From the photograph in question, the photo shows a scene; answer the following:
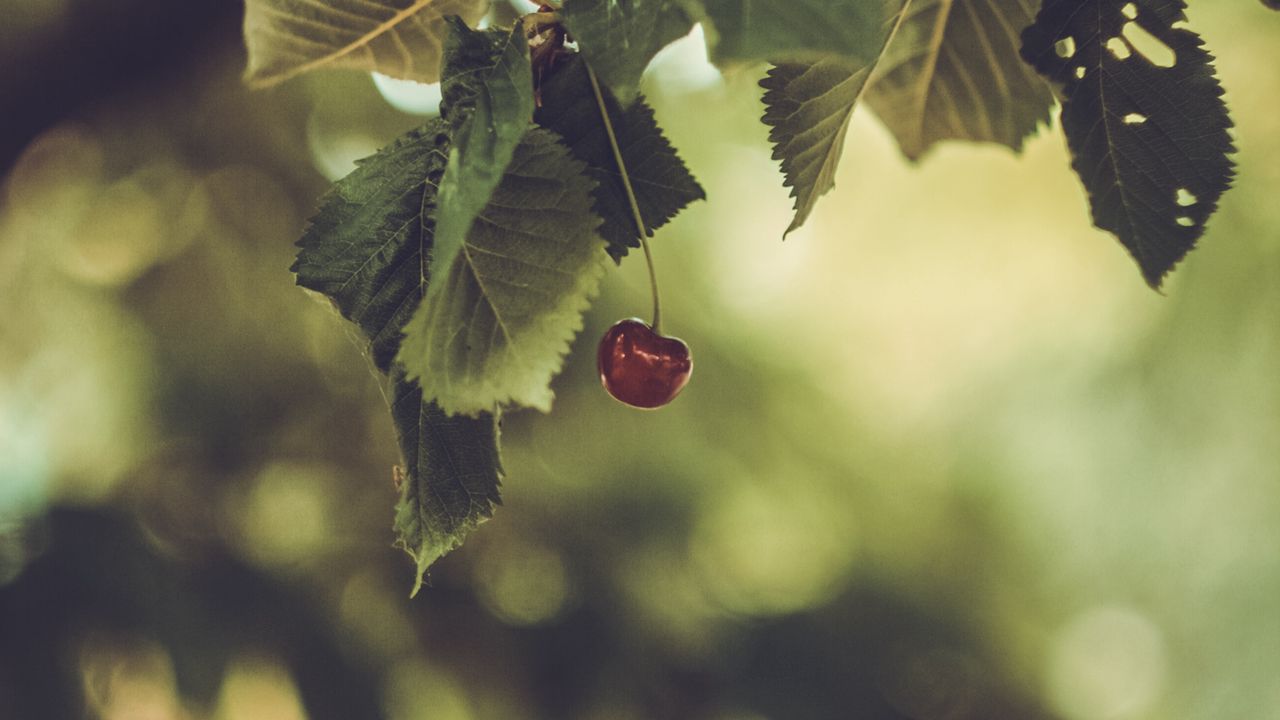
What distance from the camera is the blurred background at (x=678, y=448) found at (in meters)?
2.95

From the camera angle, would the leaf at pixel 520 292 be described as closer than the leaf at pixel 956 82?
Yes

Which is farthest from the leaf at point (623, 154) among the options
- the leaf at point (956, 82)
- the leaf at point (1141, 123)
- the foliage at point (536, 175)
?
the leaf at point (956, 82)

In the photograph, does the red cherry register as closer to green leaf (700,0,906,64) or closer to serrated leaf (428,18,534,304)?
serrated leaf (428,18,534,304)

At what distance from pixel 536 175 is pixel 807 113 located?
19 centimetres

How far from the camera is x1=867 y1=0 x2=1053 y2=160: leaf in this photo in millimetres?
837

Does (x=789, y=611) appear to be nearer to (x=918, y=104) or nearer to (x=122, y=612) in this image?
(x=122, y=612)

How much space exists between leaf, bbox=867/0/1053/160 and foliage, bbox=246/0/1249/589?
8.1 inches

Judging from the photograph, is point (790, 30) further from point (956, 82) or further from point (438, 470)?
Answer: point (956, 82)

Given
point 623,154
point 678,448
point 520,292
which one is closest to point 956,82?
point 623,154

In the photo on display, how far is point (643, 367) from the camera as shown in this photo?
703 millimetres

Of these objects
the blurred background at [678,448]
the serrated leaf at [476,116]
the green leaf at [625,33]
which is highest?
the green leaf at [625,33]

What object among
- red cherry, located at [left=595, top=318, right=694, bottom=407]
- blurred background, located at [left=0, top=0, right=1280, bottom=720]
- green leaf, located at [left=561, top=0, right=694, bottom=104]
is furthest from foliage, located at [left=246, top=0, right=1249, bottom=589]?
blurred background, located at [left=0, top=0, right=1280, bottom=720]

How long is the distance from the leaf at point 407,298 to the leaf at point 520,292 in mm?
48

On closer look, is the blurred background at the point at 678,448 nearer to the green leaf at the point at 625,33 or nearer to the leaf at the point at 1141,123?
the leaf at the point at 1141,123
